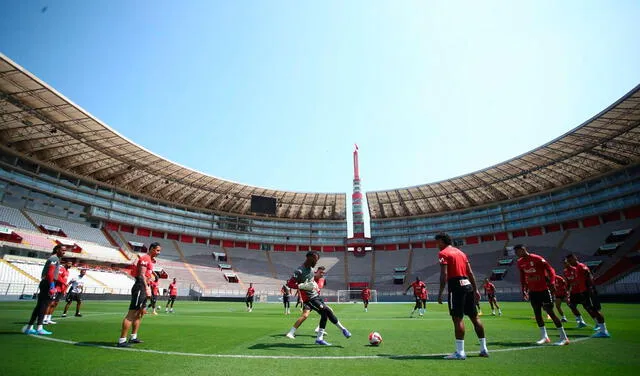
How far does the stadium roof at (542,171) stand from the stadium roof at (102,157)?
14.5 m

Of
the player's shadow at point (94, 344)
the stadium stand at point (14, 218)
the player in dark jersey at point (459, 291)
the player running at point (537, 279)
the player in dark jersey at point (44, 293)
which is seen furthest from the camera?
the stadium stand at point (14, 218)

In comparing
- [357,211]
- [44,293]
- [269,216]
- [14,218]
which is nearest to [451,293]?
[44,293]

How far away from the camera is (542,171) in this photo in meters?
53.1

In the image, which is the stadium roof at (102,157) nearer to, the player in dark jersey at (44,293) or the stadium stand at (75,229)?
the stadium stand at (75,229)

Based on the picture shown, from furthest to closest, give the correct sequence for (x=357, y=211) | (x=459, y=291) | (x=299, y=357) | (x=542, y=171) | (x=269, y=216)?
(x=269, y=216) → (x=357, y=211) → (x=542, y=171) → (x=459, y=291) → (x=299, y=357)

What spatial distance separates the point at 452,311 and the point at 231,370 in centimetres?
378

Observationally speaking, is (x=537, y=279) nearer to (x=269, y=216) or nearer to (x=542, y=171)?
(x=542, y=171)

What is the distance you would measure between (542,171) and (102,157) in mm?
67246

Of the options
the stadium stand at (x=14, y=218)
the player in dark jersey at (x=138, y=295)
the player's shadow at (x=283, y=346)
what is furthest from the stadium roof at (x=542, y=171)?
the stadium stand at (x=14, y=218)

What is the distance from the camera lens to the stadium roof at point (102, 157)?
107ft

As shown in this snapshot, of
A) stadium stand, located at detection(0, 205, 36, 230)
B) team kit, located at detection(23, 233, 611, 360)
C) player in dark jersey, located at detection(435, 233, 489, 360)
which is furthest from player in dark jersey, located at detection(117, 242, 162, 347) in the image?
stadium stand, located at detection(0, 205, 36, 230)

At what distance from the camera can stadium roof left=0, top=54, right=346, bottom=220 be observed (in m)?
32.7

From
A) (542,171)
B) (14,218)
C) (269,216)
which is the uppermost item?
(542,171)

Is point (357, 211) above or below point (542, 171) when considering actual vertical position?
below
